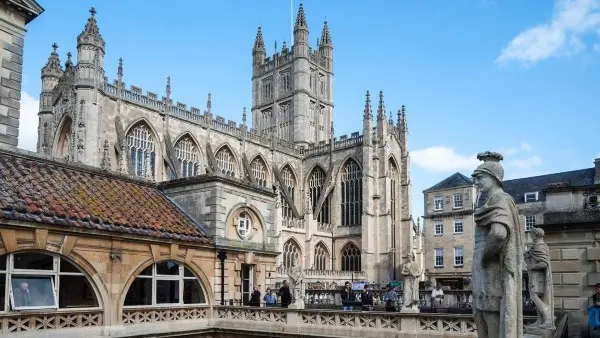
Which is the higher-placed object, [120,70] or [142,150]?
[120,70]

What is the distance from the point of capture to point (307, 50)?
224 ft

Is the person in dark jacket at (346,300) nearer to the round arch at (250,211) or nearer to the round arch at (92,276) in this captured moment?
the round arch at (250,211)

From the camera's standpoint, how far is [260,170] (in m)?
55.7

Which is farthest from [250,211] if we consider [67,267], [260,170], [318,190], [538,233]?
[318,190]

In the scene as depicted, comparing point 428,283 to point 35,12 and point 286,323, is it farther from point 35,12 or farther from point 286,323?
point 35,12

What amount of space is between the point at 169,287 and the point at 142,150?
25.7 meters

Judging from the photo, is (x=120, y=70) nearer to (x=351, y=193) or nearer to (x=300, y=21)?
(x=351, y=193)

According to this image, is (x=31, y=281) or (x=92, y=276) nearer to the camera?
(x=31, y=281)

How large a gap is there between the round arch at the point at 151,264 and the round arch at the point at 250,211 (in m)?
2.28

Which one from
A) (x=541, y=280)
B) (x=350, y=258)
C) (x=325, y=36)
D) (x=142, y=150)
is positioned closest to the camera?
(x=541, y=280)

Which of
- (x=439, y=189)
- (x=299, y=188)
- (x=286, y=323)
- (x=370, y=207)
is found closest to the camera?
(x=286, y=323)

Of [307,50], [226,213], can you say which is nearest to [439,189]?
[307,50]

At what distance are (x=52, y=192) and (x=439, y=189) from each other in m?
38.3

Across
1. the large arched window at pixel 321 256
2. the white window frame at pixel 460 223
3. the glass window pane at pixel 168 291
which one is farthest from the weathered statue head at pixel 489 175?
the large arched window at pixel 321 256
